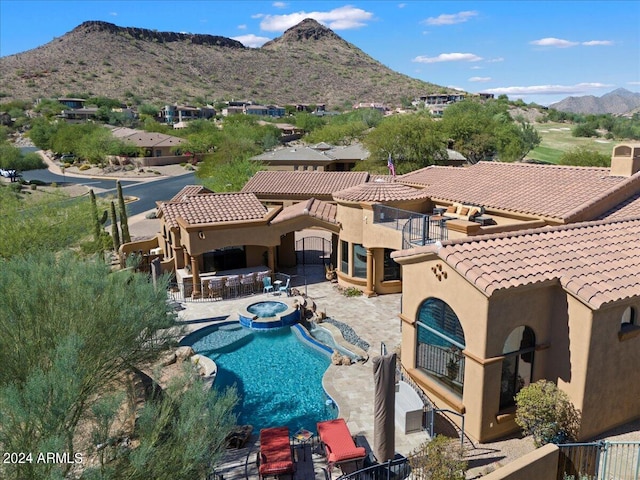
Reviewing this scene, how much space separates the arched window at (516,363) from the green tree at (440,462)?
304 centimetres

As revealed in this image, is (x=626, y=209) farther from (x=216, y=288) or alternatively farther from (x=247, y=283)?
(x=216, y=288)

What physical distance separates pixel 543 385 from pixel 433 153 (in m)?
42.2

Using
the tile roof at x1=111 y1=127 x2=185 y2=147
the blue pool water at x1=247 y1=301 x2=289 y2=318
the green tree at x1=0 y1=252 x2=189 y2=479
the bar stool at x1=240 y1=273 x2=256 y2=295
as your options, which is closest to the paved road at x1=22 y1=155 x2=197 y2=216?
the tile roof at x1=111 y1=127 x2=185 y2=147

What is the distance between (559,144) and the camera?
10681 cm

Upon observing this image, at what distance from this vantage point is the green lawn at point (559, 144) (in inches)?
3472

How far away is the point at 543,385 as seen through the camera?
12211 mm

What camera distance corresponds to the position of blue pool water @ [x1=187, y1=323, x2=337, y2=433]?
15.4m

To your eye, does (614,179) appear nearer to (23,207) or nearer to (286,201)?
(286,201)

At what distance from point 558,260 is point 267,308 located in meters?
13.8

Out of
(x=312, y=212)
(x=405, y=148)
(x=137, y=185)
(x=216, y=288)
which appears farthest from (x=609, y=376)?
(x=137, y=185)

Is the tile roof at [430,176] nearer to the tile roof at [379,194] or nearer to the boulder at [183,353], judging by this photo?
the tile roof at [379,194]

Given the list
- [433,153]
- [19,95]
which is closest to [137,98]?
[19,95]

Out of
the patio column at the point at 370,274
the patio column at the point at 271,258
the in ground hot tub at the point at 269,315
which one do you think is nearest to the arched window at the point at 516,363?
the in ground hot tub at the point at 269,315

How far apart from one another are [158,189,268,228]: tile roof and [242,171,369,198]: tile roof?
10383 mm
